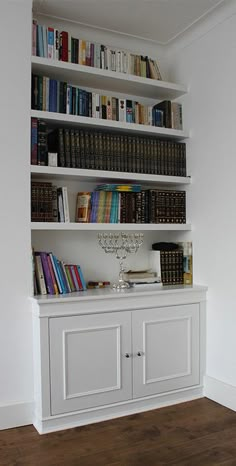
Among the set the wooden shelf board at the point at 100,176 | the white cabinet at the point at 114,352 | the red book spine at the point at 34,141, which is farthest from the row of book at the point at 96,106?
the white cabinet at the point at 114,352

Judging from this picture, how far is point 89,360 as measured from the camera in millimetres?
2584

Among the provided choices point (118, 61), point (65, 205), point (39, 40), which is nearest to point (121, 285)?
point (65, 205)

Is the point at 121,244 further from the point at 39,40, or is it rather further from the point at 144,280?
the point at 39,40

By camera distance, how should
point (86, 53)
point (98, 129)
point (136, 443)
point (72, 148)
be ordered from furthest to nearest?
point (98, 129), point (86, 53), point (72, 148), point (136, 443)

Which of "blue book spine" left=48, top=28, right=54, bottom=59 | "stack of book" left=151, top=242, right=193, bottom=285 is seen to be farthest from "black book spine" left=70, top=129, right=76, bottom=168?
"stack of book" left=151, top=242, right=193, bottom=285

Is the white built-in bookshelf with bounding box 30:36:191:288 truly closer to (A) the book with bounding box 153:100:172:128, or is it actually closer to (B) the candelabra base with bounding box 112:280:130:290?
(A) the book with bounding box 153:100:172:128

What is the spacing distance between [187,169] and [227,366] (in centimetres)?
144

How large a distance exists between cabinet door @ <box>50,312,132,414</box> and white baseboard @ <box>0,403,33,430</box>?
0.19 metres

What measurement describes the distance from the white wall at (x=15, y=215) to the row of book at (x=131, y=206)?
1.50 ft

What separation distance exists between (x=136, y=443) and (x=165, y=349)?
2.30 feet

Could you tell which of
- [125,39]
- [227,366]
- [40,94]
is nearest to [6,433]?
[227,366]

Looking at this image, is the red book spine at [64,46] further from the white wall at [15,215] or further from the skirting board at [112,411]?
the skirting board at [112,411]

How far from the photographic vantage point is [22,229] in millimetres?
2574

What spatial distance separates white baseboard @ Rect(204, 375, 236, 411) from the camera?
2.74 metres
